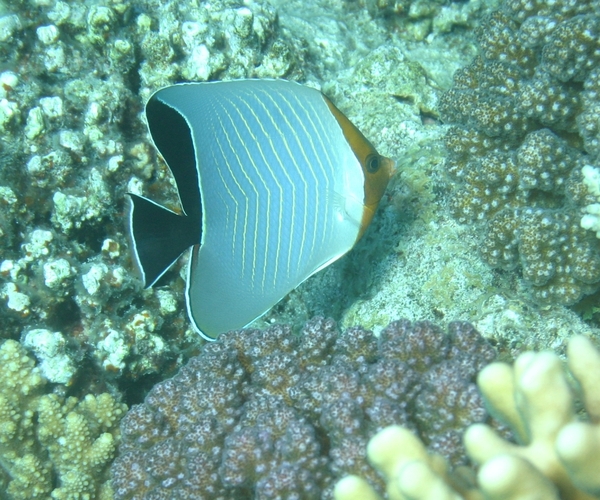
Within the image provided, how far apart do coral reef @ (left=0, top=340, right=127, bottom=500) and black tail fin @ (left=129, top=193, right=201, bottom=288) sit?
3.28 ft

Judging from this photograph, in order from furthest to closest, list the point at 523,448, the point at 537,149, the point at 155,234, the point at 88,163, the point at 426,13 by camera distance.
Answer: the point at 426,13, the point at 88,163, the point at 537,149, the point at 155,234, the point at 523,448

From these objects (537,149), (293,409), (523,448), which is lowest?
(293,409)

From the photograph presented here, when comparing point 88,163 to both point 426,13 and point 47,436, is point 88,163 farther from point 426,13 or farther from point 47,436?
point 426,13

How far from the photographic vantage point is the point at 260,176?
78.0 inches

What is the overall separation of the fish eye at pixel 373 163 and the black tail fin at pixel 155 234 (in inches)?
27.8

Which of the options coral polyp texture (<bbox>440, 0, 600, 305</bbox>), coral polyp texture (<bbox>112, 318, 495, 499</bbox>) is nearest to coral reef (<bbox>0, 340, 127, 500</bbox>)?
coral polyp texture (<bbox>112, 318, 495, 499</bbox>)

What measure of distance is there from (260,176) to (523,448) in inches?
51.3

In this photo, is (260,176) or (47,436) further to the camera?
(47,436)

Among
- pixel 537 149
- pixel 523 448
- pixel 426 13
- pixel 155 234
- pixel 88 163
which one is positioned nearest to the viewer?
pixel 523 448

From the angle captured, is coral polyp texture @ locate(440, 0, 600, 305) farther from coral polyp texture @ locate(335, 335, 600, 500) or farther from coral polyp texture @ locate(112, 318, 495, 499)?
coral polyp texture @ locate(335, 335, 600, 500)

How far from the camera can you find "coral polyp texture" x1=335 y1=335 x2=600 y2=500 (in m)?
1.03

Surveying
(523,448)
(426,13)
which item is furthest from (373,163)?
(426,13)

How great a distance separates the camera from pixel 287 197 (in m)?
1.99

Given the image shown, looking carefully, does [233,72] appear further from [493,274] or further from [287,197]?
[493,274]
